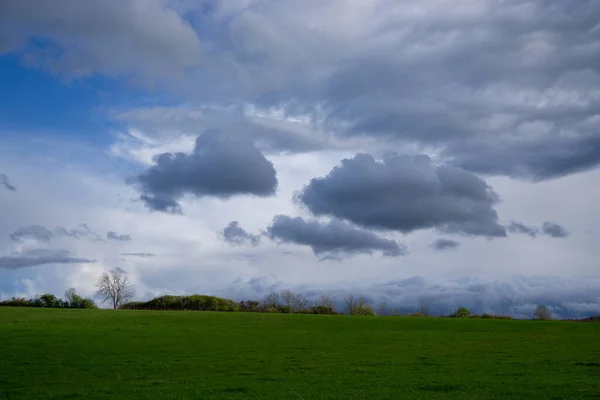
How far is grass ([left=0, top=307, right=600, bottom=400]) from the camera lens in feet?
72.8

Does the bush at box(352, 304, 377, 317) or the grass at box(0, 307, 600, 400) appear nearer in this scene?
the grass at box(0, 307, 600, 400)

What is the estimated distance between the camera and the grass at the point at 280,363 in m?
22.2

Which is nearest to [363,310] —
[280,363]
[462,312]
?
[462,312]

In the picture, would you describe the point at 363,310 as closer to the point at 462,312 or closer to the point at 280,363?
the point at 462,312

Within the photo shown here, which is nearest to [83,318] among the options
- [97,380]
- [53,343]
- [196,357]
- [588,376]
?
[53,343]

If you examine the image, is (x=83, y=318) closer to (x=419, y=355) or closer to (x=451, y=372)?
(x=419, y=355)

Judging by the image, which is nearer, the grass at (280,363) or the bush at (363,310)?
the grass at (280,363)

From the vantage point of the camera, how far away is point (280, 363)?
34031mm

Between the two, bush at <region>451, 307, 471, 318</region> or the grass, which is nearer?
the grass

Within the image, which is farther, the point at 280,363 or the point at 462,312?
the point at 462,312

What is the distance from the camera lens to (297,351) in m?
42.3

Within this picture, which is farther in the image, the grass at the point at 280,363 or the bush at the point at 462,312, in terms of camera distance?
the bush at the point at 462,312

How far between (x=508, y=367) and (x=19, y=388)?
2605cm

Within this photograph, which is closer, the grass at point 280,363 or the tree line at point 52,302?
the grass at point 280,363
